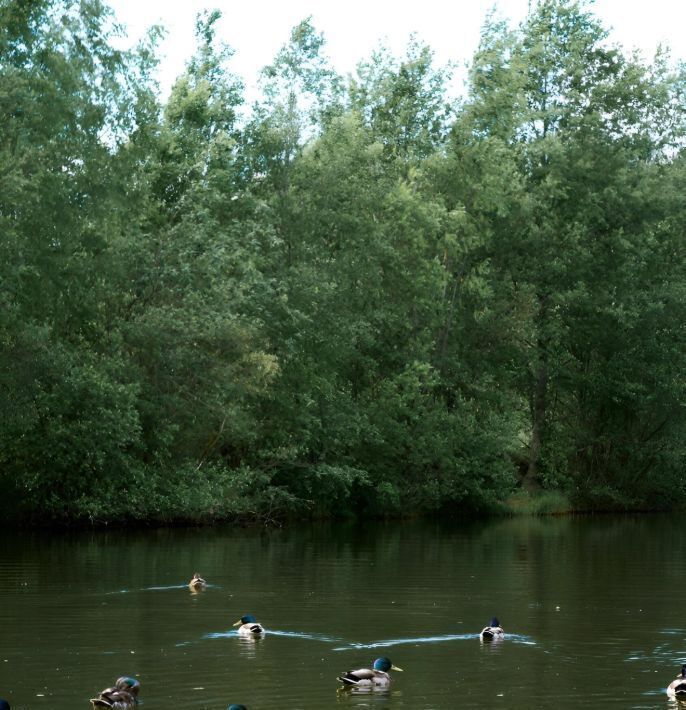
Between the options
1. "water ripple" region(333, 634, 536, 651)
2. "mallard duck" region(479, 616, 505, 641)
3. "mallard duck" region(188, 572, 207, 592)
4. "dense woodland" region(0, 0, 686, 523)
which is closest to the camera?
"water ripple" region(333, 634, 536, 651)

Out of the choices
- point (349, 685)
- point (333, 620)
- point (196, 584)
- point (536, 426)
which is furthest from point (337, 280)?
point (349, 685)

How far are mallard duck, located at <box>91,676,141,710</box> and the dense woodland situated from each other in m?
23.0

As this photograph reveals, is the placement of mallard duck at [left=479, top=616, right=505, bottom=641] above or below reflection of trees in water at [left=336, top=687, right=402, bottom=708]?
above

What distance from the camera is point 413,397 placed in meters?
57.8

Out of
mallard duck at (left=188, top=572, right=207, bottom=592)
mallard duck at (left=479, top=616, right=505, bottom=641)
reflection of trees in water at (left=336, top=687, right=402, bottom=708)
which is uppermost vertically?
mallard duck at (left=188, top=572, right=207, bottom=592)

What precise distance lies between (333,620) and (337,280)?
32986 mm

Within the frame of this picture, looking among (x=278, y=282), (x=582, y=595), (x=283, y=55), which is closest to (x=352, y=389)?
(x=278, y=282)

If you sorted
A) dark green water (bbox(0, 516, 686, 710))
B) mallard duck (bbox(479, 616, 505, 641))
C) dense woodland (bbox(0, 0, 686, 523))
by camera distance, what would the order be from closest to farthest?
dark green water (bbox(0, 516, 686, 710))
mallard duck (bbox(479, 616, 505, 641))
dense woodland (bbox(0, 0, 686, 523))

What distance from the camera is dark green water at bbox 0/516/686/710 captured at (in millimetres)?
18266

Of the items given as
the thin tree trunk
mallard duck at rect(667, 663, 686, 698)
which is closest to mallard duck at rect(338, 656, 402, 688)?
mallard duck at rect(667, 663, 686, 698)

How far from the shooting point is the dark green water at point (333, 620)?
18.3 meters

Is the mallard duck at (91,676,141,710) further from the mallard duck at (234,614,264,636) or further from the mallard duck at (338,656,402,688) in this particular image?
the mallard duck at (234,614,264,636)

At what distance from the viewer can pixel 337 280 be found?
56938mm

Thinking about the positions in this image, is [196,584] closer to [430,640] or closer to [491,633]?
[430,640]
